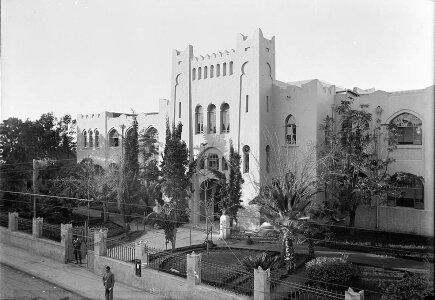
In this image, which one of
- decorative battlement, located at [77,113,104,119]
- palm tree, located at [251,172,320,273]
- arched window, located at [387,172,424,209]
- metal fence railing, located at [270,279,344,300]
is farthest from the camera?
decorative battlement, located at [77,113,104,119]

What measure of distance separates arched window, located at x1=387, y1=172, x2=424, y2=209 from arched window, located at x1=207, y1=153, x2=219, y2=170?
9.80m

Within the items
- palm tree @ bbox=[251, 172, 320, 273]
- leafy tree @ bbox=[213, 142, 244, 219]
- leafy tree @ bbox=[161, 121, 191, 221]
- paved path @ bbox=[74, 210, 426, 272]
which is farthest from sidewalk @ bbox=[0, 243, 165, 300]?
leafy tree @ bbox=[213, 142, 244, 219]

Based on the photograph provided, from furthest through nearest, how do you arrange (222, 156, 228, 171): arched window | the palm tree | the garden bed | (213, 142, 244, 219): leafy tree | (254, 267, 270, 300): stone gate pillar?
(222, 156, 228, 171): arched window
(213, 142, 244, 219): leafy tree
the garden bed
the palm tree
(254, 267, 270, 300): stone gate pillar

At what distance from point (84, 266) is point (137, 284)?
3.96 metres

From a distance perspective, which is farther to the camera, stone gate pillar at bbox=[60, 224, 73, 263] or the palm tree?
stone gate pillar at bbox=[60, 224, 73, 263]

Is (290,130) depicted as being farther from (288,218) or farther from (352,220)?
(288,218)

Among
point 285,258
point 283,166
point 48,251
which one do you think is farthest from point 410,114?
point 48,251

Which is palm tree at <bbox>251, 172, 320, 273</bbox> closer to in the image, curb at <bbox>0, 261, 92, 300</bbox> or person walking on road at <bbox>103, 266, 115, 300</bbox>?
person walking on road at <bbox>103, 266, 115, 300</bbox>

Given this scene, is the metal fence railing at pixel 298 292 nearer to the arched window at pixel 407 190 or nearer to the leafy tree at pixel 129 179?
the arched window at pixel 407 190

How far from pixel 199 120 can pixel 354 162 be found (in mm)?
10128

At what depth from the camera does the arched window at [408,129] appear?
20.1m

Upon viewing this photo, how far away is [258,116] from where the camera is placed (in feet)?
72.6

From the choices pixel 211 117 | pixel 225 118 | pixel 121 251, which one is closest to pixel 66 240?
pixel 121 251

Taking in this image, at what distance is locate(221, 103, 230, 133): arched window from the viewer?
23.9m
